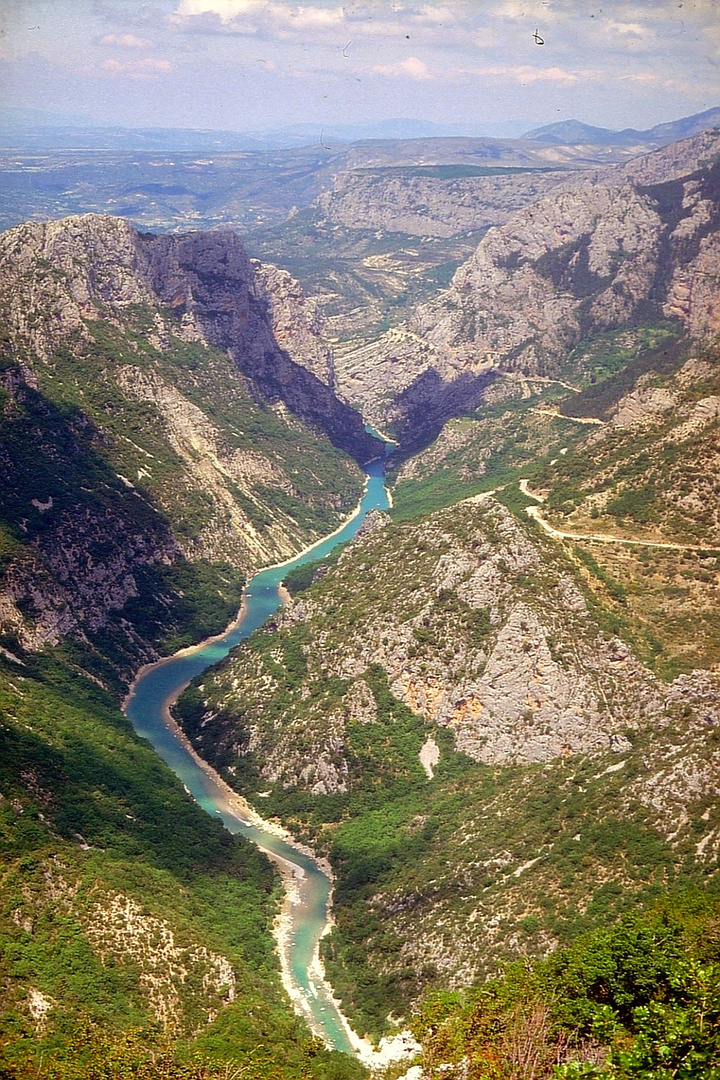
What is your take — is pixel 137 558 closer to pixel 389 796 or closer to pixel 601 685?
pixel 389 796

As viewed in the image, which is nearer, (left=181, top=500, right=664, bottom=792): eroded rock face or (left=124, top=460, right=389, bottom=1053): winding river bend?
(left=124, top=460, right=389, bottom=1053): winding river bend

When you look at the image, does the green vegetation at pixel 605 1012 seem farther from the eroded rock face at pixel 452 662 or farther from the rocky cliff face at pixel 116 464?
the rocky cliff face at pixel 116 464

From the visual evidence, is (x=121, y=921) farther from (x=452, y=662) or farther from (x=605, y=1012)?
(x=452, y=662)

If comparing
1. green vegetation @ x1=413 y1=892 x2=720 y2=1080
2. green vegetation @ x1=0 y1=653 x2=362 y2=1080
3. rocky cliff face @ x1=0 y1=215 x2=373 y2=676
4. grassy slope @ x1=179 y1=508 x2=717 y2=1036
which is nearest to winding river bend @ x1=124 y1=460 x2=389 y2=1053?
grassy slope @ x1=179 y1=508 x2=717 y2=1036

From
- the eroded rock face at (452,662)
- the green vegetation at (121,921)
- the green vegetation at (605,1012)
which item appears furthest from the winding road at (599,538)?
the green vegetation at (605,1012)

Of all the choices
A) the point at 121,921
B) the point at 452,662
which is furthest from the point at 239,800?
the point at 121,921

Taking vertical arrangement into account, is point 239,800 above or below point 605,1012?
below

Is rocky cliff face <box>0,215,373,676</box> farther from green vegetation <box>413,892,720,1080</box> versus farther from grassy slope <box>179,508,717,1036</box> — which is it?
green vegetation <box>413,892,720,1080</box>

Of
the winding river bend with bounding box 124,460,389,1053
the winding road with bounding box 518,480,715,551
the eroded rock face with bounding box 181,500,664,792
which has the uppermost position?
the winding road with bounding box 518,480,715,551
